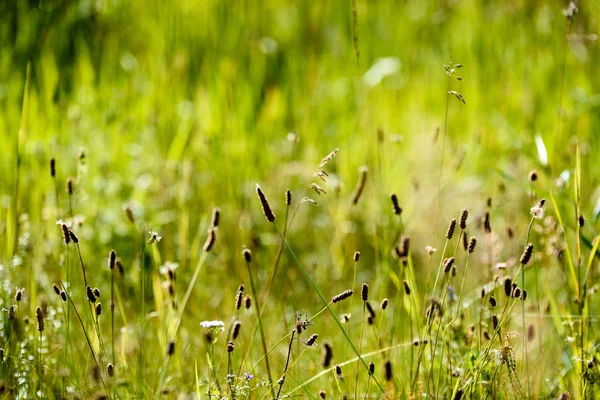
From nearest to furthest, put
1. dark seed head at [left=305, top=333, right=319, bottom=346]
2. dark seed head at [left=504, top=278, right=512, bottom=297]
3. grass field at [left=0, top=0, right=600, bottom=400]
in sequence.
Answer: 1. dark seed head at [left=305, top=333, right=319, bottom=346]
2. dark seed head at [left=504, top=278, right=512, bottom=297]
3. grass field at [left=0, top=0, right=600, bottom=400]

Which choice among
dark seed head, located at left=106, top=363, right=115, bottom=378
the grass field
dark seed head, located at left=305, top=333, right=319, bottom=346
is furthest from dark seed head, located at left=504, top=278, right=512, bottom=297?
dark seed head, located at left=106, top=363, right=115, bottom=378

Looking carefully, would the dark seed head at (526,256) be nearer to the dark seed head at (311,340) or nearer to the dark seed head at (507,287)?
the dark seed head at (507,287)

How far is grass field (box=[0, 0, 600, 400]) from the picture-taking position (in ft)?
5.50

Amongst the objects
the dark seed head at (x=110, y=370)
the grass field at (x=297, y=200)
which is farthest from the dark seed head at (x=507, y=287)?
the dark seed head at (x=110, y=370)

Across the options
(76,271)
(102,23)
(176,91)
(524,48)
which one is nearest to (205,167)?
(176,91)

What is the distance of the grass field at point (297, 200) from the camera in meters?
1.68

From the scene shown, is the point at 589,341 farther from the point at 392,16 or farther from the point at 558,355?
the point at 392,16

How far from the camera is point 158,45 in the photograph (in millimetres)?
3947

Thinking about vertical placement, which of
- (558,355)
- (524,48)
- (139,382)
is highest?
(524,48)

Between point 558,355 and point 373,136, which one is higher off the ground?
point 373,136

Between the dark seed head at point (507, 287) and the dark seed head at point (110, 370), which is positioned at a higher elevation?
the dark seed head at point (507, 287)

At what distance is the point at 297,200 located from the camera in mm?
3090

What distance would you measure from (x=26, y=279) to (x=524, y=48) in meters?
3.22

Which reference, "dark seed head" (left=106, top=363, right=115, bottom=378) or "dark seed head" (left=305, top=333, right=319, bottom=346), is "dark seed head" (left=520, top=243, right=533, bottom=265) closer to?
"dark seed head" (left=305, top=333, right=319, bottom=346)
